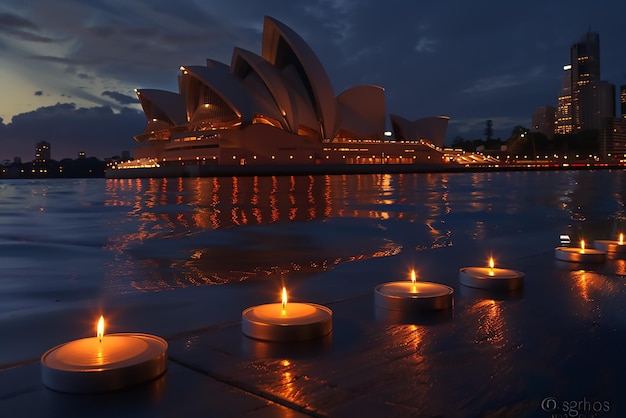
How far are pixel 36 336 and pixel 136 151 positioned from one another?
81.8 metres

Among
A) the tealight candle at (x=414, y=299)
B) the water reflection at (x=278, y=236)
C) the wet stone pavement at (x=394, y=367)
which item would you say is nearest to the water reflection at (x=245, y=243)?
the water reflection at (x=278, y=236)

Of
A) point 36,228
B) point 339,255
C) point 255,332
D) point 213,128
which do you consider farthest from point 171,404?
point 213,128

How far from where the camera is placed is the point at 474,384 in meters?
2.00

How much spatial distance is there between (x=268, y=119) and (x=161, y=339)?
62.9 m

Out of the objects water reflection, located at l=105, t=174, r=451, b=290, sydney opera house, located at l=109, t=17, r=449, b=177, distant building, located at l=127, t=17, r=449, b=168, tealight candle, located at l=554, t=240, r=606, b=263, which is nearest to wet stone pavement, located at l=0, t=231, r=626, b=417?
tealight candle, located at l=554, t=240, r=606, b=263

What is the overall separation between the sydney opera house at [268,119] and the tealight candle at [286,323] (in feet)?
189

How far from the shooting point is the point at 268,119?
64.1m

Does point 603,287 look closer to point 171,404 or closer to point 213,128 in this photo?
point 171,404

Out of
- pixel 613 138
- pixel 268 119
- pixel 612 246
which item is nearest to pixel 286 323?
pixel 612 246

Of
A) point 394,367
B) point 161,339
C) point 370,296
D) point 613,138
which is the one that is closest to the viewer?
point 394,367

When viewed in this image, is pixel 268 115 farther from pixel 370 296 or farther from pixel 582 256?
pixel 370 296

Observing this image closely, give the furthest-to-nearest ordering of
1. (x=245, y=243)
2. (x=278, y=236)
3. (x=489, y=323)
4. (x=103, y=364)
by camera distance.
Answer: (x=278, y=236) → (x=245, y=243) → (x=489, y=323) → (x=103, y=364)

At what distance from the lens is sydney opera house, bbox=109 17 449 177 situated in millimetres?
60375

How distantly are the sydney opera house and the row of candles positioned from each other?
57175 millimetres
